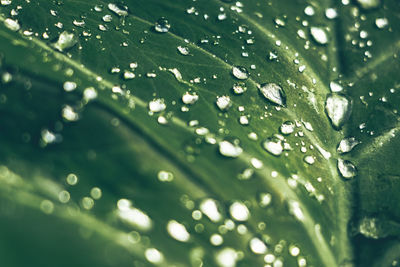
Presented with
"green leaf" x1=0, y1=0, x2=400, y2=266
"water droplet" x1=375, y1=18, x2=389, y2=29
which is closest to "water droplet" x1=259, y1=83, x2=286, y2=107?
"green leaf" x1=0, y1=0, x2=400, y2=266

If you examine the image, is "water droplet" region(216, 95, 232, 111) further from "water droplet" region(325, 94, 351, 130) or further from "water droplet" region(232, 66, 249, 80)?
"water droplet" region(325, 94, 351, 130)

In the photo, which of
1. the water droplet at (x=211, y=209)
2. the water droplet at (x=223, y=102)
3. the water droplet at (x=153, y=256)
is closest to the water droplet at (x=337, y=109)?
the water droplet at (x=223, y=102)

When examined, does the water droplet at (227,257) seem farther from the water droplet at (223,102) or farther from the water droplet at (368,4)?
the water droplet at (368,4)

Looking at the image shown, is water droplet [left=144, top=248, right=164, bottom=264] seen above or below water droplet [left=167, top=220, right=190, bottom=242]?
below

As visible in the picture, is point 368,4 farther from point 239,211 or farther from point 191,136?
point 239,211

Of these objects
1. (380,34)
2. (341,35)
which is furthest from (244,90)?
(380,34)

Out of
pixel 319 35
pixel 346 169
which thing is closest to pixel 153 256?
pixel 346 169

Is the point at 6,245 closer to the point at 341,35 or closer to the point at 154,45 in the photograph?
the point at 154,45
